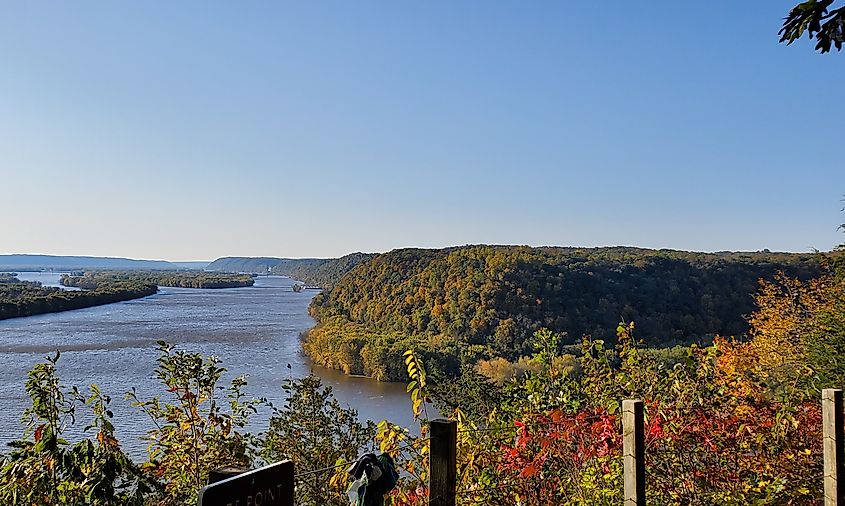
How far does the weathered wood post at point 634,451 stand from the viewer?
84.8 inches

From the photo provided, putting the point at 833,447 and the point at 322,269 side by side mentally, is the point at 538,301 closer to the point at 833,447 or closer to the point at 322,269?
the point at 833,447

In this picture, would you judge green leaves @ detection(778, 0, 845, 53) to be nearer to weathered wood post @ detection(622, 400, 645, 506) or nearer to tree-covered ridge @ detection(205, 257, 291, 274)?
weathered wood post @ detection(622, 400, 645, 506)

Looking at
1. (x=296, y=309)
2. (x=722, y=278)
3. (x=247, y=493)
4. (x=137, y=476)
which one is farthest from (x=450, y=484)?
(x=296, y=309)

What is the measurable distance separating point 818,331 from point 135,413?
959 cm

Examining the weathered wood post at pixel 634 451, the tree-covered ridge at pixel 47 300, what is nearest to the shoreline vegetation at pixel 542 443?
the weathered wood post at pixel 634 451

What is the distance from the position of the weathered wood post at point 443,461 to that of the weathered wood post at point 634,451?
603 millimetres

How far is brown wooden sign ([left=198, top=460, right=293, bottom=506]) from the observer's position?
129 centimetres

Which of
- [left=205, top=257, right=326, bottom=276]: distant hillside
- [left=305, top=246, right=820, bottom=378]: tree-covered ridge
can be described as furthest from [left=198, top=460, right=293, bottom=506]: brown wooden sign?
[left=205, top=257, right=326, bottom=276]: distant hillside

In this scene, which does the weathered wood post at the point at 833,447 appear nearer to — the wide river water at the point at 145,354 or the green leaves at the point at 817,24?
the green leaves at the point at 817,24

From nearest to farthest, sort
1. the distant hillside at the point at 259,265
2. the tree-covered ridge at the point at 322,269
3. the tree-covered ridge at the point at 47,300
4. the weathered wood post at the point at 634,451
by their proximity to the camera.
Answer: the weathered wood post at the point at 634,451 → the tree-covered ridge at the point at 47,300 → the tree-covered ridge at the point at 322,269 → the distant hillside at the point at 259,265

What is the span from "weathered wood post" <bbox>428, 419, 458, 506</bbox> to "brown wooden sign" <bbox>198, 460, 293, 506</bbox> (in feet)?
1.71

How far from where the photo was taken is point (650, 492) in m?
2.86

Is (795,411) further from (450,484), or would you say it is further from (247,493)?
(247,493)

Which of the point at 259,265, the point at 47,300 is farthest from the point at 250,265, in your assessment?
the point at 47,300
